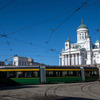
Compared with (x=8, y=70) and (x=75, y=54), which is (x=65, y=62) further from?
(x=8, y=70)

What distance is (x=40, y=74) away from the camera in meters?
21.0

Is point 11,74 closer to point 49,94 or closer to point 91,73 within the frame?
point 49,94

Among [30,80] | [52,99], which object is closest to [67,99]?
[52,99]

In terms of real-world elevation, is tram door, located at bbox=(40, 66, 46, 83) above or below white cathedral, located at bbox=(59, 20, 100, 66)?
below

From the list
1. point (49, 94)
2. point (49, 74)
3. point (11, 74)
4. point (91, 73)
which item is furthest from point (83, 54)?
point (49, 94)

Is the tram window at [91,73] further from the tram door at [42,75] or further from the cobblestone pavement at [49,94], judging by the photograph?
the cobblestone pavement at [49,94]

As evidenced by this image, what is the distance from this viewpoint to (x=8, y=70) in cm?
2002

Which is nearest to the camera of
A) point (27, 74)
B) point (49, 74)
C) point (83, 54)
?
point (27, 74)

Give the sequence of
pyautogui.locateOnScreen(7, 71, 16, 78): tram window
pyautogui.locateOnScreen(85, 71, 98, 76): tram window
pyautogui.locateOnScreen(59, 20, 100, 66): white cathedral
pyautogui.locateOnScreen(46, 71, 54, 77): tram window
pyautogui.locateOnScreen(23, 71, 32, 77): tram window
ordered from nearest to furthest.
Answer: pyautogui.locateOnScreen(7, 71, 16, 78): tram window → pyautogui.locateOnScreen(23, 71, 32, 77): tram window → pyautogui.locateOnScreen(46, 71, 54, 77): tram window → pyautogui.locateOnScreen(85, 71, 98, 76): tram window → pyautogui.locateOnScreen(59, 20, 100, 66): white cathedral

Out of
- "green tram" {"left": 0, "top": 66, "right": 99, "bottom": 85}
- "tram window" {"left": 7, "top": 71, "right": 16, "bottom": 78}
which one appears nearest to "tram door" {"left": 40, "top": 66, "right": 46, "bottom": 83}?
"green tram" {"left": 0, "top": 66, "right": 99, "bottom": 85}

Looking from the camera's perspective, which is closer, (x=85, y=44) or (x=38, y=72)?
(x=38, y=72)

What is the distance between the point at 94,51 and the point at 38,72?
76.7 metres

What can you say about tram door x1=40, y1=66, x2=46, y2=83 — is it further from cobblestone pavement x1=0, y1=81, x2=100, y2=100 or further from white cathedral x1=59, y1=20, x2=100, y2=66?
white cathedral x1=59, y1=20, x2=100, y2=66

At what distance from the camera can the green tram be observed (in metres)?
19.9
